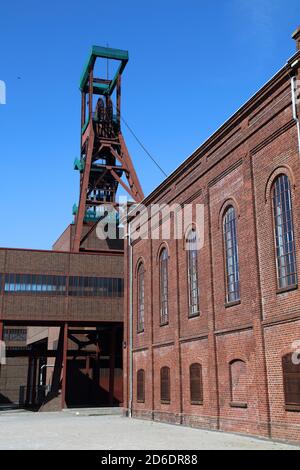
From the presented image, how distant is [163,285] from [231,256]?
6743 millimetres

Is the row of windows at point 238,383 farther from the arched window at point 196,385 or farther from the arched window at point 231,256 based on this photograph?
the arched window at point 231,256

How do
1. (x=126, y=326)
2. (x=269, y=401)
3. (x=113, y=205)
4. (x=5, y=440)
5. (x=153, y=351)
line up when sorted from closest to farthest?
1. (x=269, y=401)
2. (x=5, y=440)
3. (x=153, y=351)
4. (x=126, y=326)
5. (x=113, y=205)

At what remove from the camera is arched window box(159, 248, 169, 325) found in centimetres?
2425

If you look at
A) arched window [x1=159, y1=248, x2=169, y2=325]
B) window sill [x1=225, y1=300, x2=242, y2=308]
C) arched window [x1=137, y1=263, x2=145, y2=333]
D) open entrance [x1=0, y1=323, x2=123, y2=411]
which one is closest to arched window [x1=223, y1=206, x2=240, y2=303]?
window sill [x1=225, y1=300, x2=242, y2=308]

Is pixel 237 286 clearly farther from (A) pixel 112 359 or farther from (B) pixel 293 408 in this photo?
(A) pixel 112 359

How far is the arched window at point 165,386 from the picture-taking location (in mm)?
22750

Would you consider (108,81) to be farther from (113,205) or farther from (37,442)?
(37,442)

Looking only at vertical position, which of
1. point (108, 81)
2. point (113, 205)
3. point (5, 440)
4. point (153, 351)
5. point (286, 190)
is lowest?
point (5, 440)

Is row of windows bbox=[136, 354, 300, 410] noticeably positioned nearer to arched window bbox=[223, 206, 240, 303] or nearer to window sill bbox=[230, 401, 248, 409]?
window sill bbox=[230, 401, 248, 409]

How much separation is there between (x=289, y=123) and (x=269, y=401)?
7.94 m

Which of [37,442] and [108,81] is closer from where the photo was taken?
[37,442]
